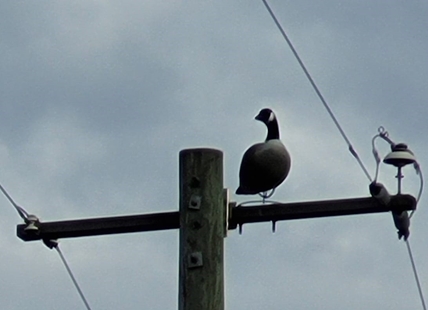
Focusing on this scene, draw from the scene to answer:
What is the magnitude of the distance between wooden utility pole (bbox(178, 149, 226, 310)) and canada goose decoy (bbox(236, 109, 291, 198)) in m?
0.54

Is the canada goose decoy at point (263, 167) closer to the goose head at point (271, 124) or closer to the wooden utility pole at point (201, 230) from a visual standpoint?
the goose head at point (271, 124)

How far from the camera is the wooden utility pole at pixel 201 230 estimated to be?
266 inches

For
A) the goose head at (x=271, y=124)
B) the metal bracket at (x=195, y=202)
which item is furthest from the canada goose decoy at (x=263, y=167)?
the metal bracket at (x=195, y=202)

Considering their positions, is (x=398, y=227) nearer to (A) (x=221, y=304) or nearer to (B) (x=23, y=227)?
(A) (x=221, y=304)

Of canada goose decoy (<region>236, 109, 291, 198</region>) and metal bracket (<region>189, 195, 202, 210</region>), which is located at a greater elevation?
canada goose decoy (<region>236, 109, 291, 198</region>)

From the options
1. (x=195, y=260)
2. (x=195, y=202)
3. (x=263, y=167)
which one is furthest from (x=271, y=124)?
(x=195, y=260)

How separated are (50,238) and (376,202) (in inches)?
81.8

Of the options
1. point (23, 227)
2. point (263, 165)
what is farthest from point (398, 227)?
point (23, 227)

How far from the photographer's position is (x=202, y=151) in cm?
709

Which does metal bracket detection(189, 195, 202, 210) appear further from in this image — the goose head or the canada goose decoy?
the goose head

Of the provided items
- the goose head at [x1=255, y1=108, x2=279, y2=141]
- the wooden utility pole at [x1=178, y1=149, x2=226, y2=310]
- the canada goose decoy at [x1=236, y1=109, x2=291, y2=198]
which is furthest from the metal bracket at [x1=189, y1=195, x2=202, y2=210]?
the goose head at [x1=255, y1=108, x2=279, y2=141]

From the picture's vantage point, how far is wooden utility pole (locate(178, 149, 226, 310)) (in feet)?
22.1

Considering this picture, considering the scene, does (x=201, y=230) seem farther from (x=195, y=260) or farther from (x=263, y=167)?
(x=263, y=167)

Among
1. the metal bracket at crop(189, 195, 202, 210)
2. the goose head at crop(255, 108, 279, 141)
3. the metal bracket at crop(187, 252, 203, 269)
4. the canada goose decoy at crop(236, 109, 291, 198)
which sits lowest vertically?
the metal bracket at crop(187, 252, 203, 269)
